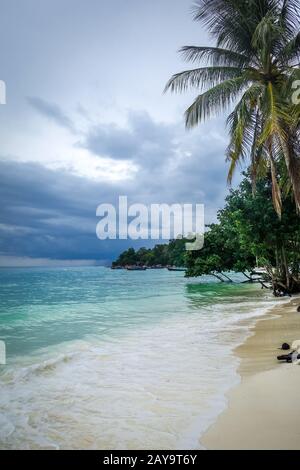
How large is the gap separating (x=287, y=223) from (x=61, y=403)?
1712cm

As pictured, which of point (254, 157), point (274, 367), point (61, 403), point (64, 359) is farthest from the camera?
point (254, 157)

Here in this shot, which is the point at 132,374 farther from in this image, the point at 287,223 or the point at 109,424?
the point at 287,223

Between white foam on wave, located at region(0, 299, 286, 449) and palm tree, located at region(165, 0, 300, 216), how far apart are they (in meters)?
6.49

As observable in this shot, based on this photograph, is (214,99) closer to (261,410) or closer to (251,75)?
(251,75)

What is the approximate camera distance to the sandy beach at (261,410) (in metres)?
3.24

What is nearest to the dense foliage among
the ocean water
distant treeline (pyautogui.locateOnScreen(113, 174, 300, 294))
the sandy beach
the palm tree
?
distant treeline (pyautogui.locateOnScreen(113, 174, 300, 294))

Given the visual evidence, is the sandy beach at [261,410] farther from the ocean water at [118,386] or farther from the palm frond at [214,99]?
the palm frond at [214,99]

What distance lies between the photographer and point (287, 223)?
19.0 meters

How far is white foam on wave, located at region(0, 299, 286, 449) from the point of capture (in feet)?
12.1

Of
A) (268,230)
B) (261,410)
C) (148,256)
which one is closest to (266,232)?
(268,230)

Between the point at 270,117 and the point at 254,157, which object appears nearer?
the point at 270,117

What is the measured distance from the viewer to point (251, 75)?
11727 millimetres

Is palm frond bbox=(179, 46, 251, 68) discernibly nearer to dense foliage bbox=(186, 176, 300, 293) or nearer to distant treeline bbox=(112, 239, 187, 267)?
dense foliage bbox=(186, 176, 300, 293)
